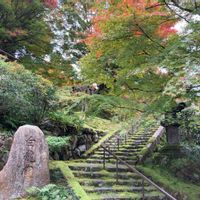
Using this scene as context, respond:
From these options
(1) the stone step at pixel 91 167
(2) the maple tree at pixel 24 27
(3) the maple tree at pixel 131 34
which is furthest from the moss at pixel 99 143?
(2) the maple tree at pixel 24 27

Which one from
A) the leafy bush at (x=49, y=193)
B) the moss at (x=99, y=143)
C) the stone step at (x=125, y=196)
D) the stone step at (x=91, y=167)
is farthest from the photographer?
the moss at (x=99, y=143)

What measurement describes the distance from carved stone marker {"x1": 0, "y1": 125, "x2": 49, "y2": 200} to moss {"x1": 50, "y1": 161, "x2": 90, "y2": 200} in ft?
2.25

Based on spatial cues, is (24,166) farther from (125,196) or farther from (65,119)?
(65,119)

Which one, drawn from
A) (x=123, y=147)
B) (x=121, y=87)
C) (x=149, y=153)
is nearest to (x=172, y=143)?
(x=149, y=153)

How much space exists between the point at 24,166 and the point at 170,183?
4501 mm

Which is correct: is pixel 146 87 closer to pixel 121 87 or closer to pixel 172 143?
pixel 121 87

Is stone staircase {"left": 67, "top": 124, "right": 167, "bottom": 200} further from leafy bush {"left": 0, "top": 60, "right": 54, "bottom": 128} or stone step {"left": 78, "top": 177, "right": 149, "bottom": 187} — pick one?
leafy bush {"left": 0, "top": 60, "right": 54, "bottom": 128}

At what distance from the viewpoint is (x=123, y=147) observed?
37.9ft

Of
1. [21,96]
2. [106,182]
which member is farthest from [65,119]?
[106,182]

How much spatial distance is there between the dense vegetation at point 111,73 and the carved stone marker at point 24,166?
35 centimetres

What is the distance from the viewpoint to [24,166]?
19.9 ft

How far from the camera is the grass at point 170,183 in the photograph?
7857 mm

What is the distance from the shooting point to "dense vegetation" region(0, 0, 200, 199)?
5781 mm

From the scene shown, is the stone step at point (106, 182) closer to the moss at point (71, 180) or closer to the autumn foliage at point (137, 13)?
the moss at point (71, 180)
